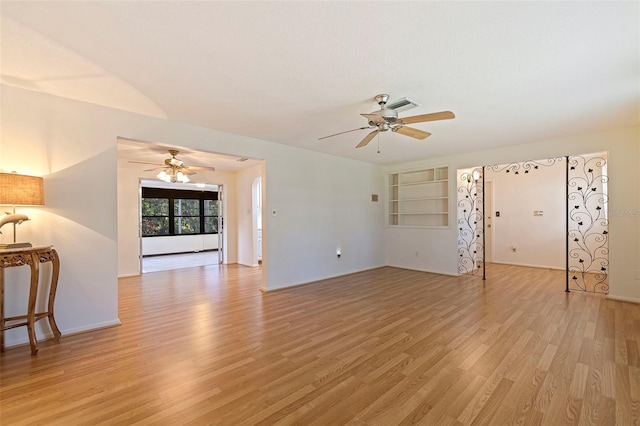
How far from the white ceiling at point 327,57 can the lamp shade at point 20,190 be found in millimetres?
956

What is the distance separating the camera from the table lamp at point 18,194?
2594 mm

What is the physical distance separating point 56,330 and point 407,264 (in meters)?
6.32

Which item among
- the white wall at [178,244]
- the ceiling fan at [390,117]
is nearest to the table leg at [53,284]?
the ceiling fan at [390,117]

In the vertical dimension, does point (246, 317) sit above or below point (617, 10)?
below

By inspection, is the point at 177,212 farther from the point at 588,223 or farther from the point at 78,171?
the point at 588,223

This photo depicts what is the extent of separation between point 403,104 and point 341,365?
9.00 feet

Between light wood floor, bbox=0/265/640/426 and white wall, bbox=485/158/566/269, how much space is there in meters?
2.74

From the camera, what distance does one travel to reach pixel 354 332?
321cm

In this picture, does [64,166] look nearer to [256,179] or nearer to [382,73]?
[382,73]

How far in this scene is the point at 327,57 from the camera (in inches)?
90.9

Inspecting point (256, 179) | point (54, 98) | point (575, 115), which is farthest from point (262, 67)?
point (256, 179)

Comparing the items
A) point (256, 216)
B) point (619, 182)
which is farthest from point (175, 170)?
point (619, 182)

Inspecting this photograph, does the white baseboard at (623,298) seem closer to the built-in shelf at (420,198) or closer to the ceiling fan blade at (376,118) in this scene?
the built-in shelf at (420,198)

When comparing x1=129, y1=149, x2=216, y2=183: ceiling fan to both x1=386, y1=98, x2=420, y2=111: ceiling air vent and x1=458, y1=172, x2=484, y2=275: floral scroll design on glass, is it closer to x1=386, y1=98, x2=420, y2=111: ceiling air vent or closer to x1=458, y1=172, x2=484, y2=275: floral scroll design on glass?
x1=386, y1=98, x2=420, y2=111: ceiling air vent
